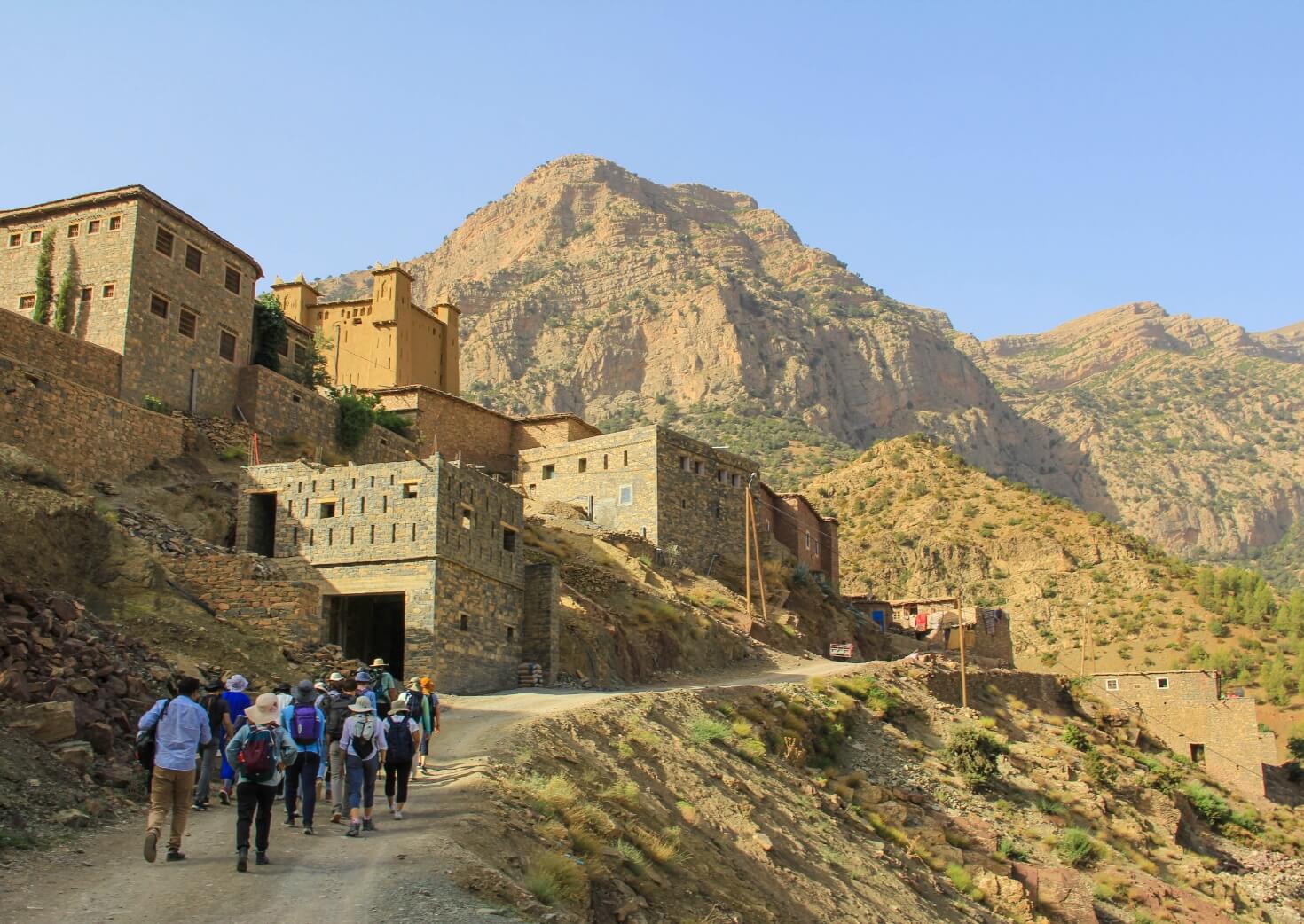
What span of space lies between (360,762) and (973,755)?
23809 mm

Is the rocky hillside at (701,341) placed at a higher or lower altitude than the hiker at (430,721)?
higher

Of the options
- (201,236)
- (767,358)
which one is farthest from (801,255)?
(201,236)

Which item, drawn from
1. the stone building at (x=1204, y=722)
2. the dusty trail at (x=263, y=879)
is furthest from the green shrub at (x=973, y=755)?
the dusty trail at (x=263, y=879)

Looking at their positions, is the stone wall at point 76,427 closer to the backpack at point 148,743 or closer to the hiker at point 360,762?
the hiker at point 360,762

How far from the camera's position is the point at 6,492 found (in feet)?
71.8

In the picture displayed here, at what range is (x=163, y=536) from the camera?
25.7 meters

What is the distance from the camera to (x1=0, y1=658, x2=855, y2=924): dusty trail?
1120 cm

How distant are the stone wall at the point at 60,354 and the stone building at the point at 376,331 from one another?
1766 centimetres

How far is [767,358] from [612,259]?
3189 cm

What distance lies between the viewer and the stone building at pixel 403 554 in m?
26.7

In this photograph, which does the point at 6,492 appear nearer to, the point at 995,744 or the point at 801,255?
the point at 995,744

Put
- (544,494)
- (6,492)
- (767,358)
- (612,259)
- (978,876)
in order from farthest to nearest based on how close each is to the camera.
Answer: (612,259), (767,358), (544,494), (978,876), (6,492)

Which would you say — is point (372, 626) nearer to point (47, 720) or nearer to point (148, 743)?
point (47, 720)

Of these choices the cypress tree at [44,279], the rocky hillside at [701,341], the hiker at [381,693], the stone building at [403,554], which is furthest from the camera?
the rocky hillside at [701,341]
